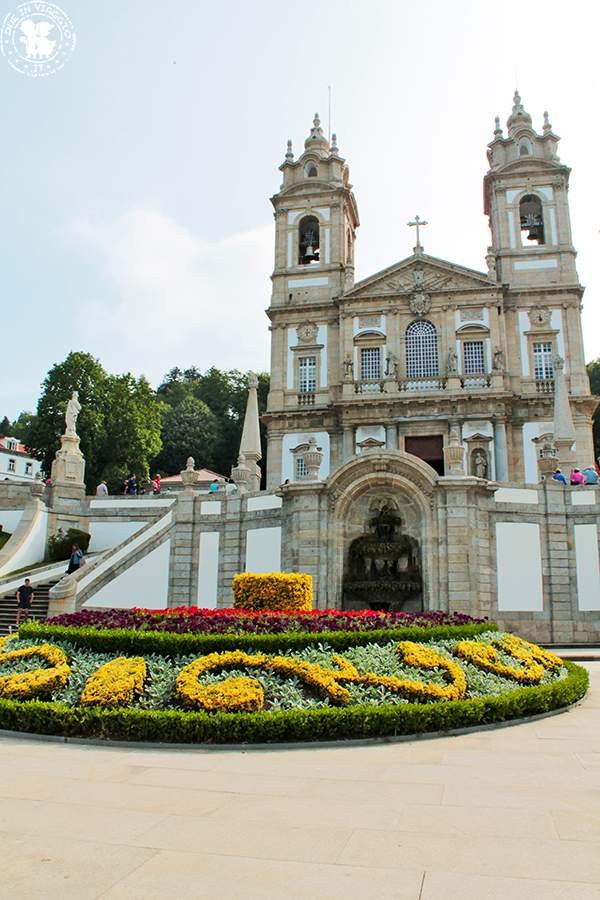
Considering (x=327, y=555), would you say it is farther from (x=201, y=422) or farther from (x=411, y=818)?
(x=201, y=422)

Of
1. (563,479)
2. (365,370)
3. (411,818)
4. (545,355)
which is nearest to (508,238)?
(545,355)

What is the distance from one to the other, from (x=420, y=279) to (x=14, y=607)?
24.0 meters

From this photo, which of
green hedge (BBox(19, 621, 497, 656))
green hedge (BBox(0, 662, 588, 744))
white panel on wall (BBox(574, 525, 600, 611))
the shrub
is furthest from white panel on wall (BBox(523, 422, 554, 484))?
green hedge (BBox(0, 662, 588, 744))

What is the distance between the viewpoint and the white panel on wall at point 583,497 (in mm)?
19641

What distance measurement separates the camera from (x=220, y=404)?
68.0 m

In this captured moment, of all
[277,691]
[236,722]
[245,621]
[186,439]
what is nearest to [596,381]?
[186,439]

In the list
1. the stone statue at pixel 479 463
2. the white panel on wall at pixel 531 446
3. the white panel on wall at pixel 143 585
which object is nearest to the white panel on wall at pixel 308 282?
the stone statue at pixel 479 463

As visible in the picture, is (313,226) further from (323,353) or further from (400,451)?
(400,451)

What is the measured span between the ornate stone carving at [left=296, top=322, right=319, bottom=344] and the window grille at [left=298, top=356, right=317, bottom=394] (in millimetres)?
854

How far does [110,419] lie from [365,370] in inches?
621

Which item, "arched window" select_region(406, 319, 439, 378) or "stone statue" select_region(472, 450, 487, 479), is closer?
"stone statue" select_region(472, 450, 487, 479)

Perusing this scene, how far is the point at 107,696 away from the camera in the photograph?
8977mm

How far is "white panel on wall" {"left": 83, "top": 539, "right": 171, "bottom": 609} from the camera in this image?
20938 millimetres

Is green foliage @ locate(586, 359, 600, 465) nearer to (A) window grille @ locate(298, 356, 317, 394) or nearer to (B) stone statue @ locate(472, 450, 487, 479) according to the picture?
(B) stone statue @ locate(472, 450, 487, 479)
